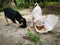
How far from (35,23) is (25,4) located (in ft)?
14.5

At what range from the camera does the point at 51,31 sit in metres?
6.39

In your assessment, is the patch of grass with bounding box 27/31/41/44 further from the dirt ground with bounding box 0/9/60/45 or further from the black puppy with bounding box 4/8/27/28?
the black puppy with bounding box 4/8/27/28

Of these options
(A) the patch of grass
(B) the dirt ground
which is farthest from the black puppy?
(A) the patch of grass

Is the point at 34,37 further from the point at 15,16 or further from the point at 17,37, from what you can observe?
the point at 15,16

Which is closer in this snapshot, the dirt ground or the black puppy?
the dirt ground

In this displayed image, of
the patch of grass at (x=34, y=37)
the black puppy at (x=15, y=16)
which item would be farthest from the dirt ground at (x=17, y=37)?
the black puppy at (x=15, y=16)

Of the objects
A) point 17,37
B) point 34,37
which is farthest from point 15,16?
point 34,37

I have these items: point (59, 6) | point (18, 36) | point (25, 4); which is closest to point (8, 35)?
point (18, 36)

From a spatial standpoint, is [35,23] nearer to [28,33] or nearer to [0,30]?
[28,33]

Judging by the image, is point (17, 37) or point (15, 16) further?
point (15, 16)

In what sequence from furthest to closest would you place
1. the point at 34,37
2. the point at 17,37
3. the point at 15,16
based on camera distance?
the point at 15,16, the point at 17,37, the point at 34,37

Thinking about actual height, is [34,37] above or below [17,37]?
above

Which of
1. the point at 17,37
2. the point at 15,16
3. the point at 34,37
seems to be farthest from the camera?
the point at 15,16

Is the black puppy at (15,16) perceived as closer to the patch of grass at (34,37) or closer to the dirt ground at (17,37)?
the dirt ground at (17,37)
